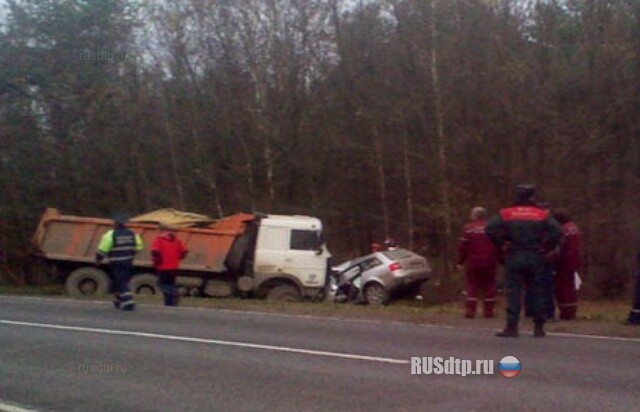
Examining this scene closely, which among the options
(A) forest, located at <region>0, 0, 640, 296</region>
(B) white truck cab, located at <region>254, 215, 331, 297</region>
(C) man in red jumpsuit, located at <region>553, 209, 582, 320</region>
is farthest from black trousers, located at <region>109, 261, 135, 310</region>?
(A) forest, located at <region>0, 0, 640, 296</region>

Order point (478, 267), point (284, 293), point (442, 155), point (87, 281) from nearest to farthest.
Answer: point (478, 267)
point (284, 293)
point (87, 281)
point (442, 155)

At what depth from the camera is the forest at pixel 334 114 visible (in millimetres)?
25391

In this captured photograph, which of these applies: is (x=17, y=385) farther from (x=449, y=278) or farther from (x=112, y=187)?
Result: (x=112, y=187)

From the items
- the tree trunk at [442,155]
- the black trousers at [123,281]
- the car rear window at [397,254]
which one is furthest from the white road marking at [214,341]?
the tree trunk at [442,155]

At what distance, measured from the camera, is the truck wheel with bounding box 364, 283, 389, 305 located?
2594 cm

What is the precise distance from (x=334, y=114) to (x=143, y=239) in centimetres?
871

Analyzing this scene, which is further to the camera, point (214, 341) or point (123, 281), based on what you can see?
point (123, 281)

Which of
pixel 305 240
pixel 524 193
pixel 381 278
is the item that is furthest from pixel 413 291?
pixel 524 193

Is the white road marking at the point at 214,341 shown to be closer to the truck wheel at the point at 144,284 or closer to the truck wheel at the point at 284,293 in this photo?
the truck wheel at the point at 284,293

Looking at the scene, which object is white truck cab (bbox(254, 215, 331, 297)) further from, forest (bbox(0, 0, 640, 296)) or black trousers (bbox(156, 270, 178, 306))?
black trousers (bbox(156, 270, 178, 306))

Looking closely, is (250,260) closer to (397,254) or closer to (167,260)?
(397,254)

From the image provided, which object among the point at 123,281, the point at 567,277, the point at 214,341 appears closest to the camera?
the point at 214,341

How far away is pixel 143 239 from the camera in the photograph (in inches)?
1047

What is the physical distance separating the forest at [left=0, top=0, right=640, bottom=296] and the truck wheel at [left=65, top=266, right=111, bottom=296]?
7.94 metres
